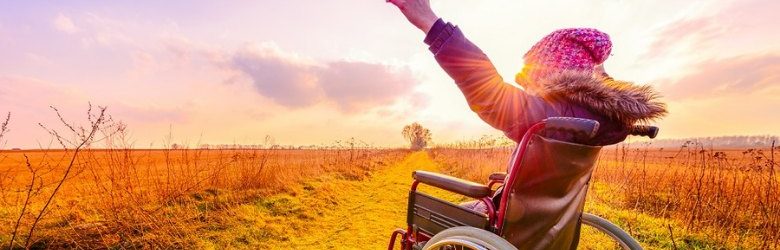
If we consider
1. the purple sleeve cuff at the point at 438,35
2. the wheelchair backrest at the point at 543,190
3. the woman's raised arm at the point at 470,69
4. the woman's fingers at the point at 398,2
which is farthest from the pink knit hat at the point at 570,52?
the woman's fingers at the point at 398,2

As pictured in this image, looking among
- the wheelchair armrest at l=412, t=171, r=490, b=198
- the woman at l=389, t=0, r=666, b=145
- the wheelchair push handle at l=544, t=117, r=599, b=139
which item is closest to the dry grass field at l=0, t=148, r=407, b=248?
the wheelchair armrest at l=412, t=171, r=490, b=198

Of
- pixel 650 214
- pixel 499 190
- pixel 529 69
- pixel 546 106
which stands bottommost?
pixel 650 214

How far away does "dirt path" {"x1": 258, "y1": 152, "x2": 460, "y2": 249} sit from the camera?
4316 millimetres

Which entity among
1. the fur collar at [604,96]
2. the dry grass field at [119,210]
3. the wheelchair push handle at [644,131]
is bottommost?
the dry grass field at [119,210]

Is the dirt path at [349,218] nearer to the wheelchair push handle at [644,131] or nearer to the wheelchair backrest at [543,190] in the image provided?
the wheelchair backrest at [543,190]

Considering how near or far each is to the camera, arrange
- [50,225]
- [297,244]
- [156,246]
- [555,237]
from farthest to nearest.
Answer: [297,244]
[50,225]
[156,246]
[555,237]

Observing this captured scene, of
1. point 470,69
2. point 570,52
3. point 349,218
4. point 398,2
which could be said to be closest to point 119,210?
point 349,218

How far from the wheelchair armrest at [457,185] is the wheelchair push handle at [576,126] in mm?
386

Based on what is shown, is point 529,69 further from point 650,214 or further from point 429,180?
point 650,214

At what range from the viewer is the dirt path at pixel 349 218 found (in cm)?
432

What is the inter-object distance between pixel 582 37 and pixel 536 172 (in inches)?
28.0

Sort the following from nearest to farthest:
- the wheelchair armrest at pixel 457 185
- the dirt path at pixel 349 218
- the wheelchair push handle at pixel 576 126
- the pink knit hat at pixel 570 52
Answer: the wheelchair push handle at pixel 576 126 < the wheelchair armrest at pixel 457 185 < the pink knit hat at pixel 570 52 < the dirt path at pixel 349 218

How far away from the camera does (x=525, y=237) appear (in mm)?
1596

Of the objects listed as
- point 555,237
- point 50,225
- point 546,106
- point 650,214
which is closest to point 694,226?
point 650,214
